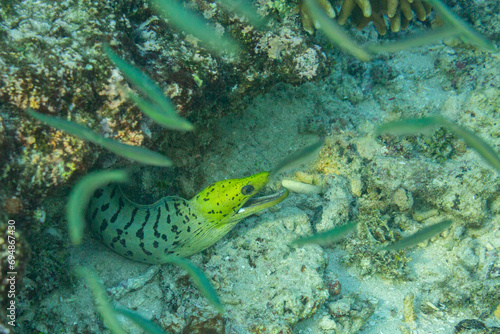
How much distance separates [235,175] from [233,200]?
887mm

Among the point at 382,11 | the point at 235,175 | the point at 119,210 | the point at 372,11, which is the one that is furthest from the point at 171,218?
the point at 382,11

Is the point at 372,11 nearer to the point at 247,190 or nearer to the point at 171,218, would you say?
the point at 247,190

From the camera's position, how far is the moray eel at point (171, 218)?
334 cm

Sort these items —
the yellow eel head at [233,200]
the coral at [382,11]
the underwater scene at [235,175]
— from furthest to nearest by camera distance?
1. the coral at [382,11]
2. the yellow eel head at [233,200]
3. the underwater scene at [235,175]

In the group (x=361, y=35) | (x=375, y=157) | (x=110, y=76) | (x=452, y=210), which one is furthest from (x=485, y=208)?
(x=110, y=76)

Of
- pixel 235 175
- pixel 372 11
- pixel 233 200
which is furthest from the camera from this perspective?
pixel 372 11

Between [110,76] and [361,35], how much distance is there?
4218mm

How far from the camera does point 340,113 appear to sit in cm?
487

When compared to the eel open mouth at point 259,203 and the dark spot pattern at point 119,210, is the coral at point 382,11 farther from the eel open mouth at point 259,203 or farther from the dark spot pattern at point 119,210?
the dark spot pattern at point 119,210

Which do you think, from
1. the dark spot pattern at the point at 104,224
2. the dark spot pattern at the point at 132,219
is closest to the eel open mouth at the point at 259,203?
the dark spot pattern at the point at 132,219

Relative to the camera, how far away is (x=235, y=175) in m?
4.25

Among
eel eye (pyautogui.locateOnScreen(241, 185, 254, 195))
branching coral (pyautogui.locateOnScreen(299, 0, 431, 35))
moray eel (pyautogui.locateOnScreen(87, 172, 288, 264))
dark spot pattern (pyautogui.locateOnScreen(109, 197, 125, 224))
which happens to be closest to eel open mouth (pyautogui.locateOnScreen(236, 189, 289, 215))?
moray eel (pyautogui.locateOnScreen(87, 172, 288, 264))

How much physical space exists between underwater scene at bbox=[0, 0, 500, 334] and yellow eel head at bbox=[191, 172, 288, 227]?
2cm

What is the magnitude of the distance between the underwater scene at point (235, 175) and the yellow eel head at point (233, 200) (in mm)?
19
